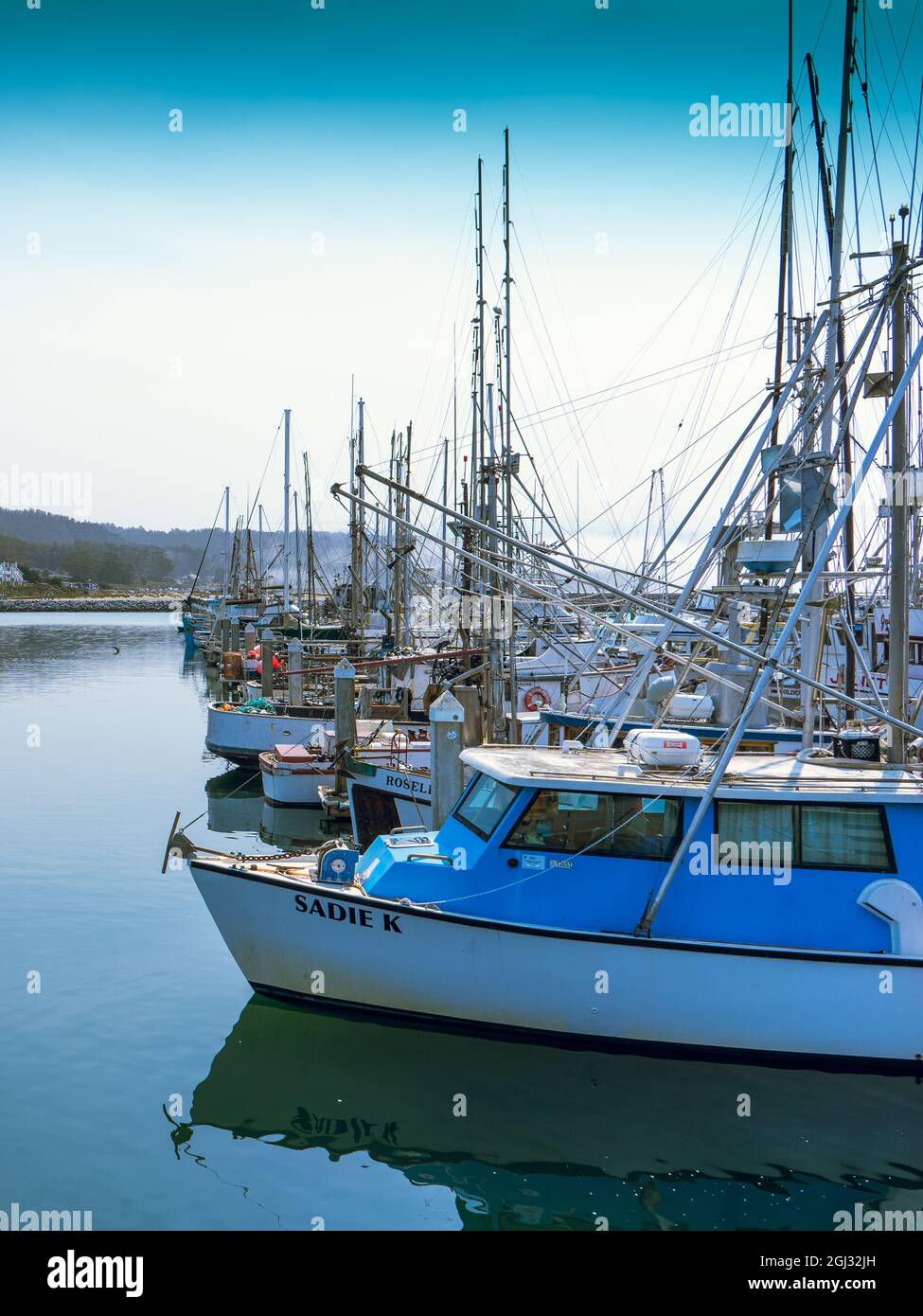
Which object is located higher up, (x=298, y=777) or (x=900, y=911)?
(x=900, y=911)

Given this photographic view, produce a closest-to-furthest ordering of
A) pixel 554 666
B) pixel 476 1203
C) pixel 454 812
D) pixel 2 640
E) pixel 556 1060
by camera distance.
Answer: pixel 476 1203
pixel 556 1060
pixel 454 812
pixel 554 666
pixel 2 640

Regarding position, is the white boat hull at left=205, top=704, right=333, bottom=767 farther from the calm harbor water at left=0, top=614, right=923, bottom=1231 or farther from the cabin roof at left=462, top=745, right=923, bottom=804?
the cabin roof at left=462, top=745, right=923, bottom=804

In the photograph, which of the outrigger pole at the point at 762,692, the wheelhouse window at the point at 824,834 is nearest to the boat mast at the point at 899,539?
the outrigger pole at the point at 762,692

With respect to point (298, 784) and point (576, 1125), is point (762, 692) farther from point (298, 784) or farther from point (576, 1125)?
point (298, 784)

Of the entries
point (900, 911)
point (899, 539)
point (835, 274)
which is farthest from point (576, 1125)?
point (835, 274)

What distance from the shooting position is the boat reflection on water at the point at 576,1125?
8.41 metres

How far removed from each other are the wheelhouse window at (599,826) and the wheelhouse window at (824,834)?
58 centimetres

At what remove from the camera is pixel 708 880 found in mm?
9977

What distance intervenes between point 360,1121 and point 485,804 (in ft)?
11.0

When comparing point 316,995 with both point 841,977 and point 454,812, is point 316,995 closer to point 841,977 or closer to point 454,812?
point 454,812

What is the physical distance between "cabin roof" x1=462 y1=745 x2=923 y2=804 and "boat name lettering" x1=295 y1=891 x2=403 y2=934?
6.04 ft

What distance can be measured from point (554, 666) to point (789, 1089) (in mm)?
20433

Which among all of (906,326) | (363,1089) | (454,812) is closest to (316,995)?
(363,1089)
